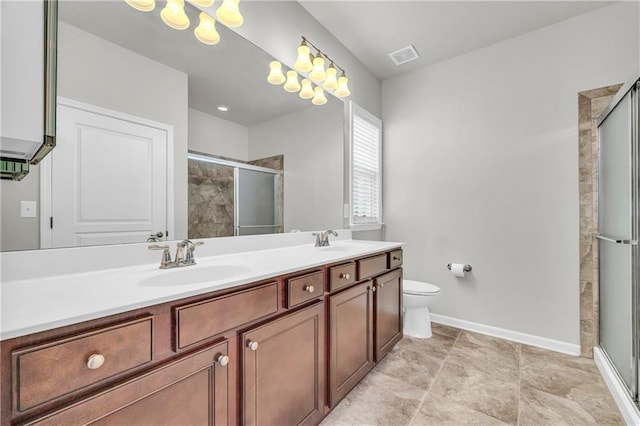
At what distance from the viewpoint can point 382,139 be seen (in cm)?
303

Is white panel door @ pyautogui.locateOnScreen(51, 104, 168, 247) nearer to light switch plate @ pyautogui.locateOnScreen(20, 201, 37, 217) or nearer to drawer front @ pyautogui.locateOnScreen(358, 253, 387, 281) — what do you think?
light switch plate @ pyautogui.locateOnScreen(20, 201, 37, 217)

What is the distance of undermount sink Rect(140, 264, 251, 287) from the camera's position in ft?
3.39

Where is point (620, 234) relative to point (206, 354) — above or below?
above

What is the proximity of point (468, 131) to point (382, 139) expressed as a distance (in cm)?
85

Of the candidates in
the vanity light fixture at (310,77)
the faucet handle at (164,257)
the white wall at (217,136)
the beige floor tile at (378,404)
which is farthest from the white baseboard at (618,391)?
the vanity light fixture at (310,77)

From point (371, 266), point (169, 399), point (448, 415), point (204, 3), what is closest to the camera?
point (169, 399)

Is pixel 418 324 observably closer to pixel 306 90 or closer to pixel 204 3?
pixel 306 90

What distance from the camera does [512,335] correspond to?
2.31 meters

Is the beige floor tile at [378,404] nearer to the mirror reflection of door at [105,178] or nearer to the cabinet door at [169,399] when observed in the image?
the cabinet door at [169,399]

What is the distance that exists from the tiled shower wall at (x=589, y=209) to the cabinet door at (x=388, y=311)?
1.37 metres

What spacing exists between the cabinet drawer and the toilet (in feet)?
4.21

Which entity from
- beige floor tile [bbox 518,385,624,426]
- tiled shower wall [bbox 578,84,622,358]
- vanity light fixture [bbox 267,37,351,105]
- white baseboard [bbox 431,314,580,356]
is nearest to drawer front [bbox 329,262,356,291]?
beige floor tile [bbox 518,385,624,426]

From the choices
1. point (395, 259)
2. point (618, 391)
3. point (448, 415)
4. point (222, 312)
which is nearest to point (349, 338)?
point (448, 415)

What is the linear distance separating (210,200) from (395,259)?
4.42 ft
